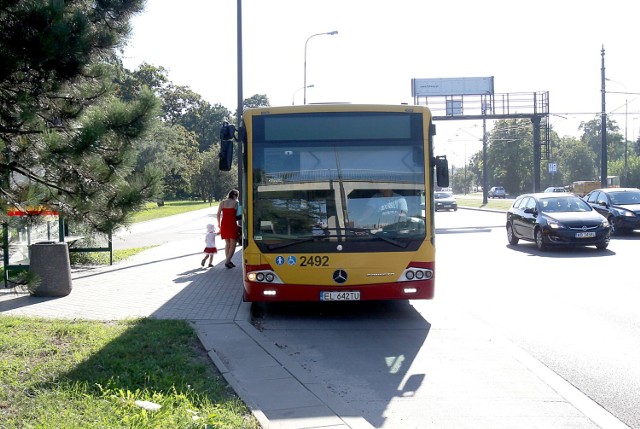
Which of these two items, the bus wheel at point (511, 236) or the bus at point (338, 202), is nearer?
the bus at point (338, 202)

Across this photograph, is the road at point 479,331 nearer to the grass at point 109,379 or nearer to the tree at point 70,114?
the grass at point 109,379

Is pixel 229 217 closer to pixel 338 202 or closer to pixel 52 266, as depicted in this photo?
pixel 52 266

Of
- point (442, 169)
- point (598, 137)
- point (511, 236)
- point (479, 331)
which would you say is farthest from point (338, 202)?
point (598, 137)

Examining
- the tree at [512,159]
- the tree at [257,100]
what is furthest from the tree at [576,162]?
the tree at [257,100]

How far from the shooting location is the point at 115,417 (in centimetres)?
495

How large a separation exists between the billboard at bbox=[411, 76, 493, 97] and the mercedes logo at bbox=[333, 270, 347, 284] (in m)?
30.1

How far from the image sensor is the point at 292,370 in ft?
21.8

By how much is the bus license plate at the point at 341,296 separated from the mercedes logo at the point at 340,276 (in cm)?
17

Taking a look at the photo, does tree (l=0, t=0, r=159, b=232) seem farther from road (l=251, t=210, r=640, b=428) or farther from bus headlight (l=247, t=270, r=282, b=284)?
bus headlight (l=247, t=270, r=282, b=284)

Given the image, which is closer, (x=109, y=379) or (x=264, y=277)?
(x=109, y=379)

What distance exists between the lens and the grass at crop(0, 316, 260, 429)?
4.96 m

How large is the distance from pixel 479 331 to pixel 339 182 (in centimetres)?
273

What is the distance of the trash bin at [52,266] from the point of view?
11.0 m

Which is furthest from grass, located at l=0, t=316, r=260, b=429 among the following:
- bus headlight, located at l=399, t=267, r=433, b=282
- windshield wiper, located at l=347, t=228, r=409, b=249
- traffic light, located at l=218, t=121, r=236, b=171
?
bus headlight, located at l=399, t=267, r=433, b=282
